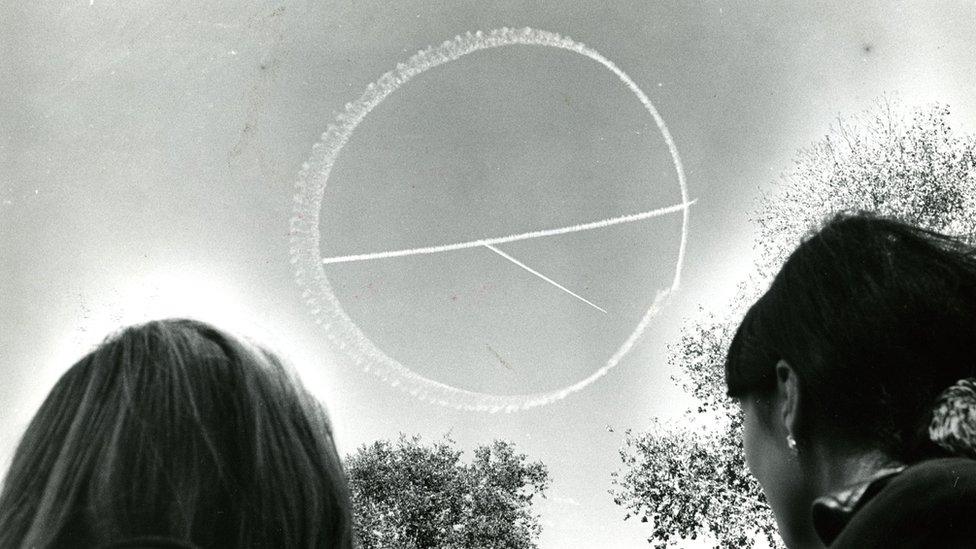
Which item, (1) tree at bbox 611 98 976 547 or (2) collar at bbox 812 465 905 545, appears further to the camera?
(1) tree at bbox 611 98 976 547

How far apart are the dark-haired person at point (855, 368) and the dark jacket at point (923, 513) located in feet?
0.99

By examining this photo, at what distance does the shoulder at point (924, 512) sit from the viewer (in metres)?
1.50

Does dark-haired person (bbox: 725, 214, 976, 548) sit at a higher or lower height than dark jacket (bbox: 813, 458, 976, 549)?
higher

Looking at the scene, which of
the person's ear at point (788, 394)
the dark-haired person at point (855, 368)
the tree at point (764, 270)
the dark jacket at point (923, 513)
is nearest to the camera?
the dark jacket at point (923, 513)

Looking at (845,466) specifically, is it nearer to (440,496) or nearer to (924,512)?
(924,512)

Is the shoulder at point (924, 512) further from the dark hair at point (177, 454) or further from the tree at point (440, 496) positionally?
the tree at point (440, 496)

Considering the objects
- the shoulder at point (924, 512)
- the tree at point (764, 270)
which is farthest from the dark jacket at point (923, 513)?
the tree at point (764, 270)

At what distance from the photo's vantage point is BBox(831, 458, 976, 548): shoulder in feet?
4.94

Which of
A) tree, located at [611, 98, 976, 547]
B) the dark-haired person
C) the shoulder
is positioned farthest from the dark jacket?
tree, located at [611, 98, 976, 547]

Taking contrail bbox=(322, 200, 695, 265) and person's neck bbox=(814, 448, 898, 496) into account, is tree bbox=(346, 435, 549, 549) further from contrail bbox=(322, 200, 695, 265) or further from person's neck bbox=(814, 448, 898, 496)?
person's neck bbox=(814, 448, 898, 496)

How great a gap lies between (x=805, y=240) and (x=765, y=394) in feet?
1.84

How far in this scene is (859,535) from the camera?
5.25 feet

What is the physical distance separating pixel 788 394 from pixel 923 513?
0.87 meters

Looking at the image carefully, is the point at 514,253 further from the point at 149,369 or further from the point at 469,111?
the point at 149,369
